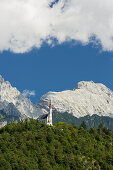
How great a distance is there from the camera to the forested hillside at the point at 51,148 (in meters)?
142

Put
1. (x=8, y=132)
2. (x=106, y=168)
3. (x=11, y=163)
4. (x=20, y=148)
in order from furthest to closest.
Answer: (x=8, y=132)
(x=106, y=168)
(x=20, y=148)
(x=11, y=163)

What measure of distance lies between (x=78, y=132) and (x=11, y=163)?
6675 cm

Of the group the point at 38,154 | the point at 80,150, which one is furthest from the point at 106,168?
the point at 38,154

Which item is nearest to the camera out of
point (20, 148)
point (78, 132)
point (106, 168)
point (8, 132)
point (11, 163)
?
point (11, 163)

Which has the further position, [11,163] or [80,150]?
[80,150]

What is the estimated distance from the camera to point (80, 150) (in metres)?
169

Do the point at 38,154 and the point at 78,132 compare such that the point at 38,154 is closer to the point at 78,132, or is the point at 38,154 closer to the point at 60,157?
the point at 60,157

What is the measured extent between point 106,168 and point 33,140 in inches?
1644

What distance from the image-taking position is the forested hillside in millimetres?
142125

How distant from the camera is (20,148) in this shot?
5901 inches

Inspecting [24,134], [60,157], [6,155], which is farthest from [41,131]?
[6,155]

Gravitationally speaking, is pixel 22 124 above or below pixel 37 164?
above

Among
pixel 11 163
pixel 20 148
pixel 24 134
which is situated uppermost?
pixel 24 134

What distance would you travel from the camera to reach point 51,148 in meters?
158
